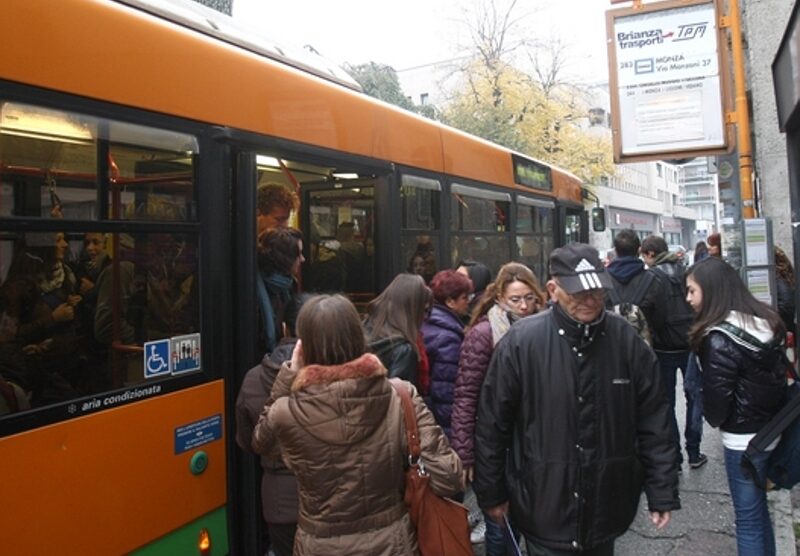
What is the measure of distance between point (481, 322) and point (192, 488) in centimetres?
166

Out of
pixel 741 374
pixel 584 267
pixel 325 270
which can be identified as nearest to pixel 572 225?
pixel 325 270

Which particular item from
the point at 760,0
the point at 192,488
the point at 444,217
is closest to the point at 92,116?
the point at 192,488

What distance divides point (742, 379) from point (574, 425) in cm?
121

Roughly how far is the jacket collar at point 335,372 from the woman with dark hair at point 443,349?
5.07 feet

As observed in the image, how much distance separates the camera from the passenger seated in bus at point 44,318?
2.27m

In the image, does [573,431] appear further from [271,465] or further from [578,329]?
[271,465]

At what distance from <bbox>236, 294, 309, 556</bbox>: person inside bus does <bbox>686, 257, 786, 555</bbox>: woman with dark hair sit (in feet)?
6.92

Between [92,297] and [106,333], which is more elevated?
[92,297]

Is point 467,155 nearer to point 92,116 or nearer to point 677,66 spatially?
point 677,66

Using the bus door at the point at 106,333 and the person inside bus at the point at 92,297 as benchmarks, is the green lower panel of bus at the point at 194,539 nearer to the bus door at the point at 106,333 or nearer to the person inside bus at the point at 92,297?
the bus door at the point at 106,333

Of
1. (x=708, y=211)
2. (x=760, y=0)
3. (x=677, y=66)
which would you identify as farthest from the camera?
(x=708, y=211)

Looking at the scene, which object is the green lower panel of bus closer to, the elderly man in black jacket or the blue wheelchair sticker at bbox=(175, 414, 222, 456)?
the blue wheelchair sticker at bbox=(175, 414, 222, 456)

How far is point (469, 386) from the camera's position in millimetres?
3152

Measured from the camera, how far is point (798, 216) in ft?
13.8
